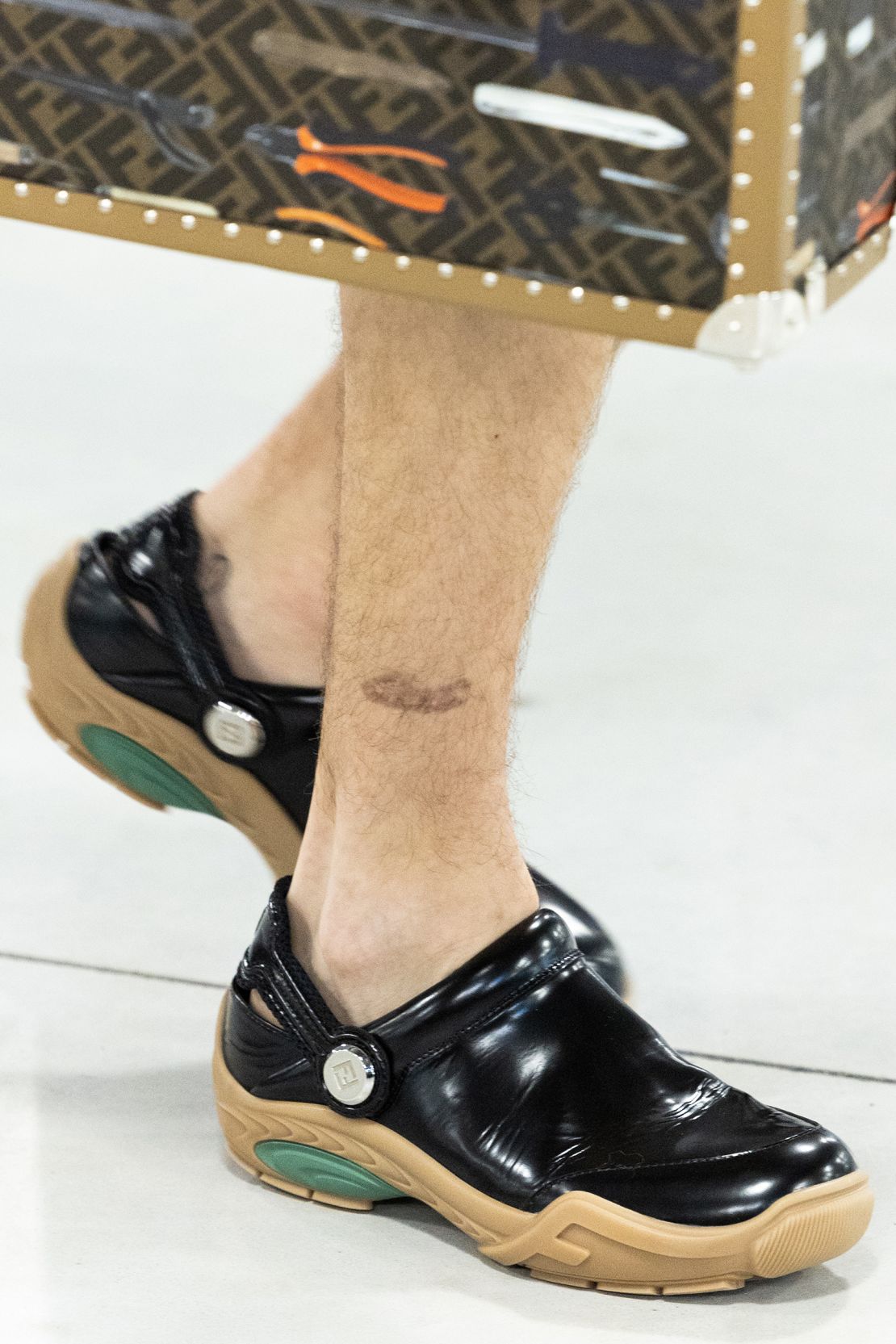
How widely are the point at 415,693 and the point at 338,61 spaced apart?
1.08 feet

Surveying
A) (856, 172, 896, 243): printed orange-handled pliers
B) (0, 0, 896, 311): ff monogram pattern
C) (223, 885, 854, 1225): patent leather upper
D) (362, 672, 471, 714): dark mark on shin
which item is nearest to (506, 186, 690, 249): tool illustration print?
(0, 0, 896, 311): ff monogram pattern

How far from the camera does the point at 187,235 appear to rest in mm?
886

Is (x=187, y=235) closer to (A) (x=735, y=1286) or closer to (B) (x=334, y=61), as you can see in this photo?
(B) (x=334, y=61)

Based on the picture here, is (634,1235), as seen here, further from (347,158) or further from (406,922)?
(347,158)

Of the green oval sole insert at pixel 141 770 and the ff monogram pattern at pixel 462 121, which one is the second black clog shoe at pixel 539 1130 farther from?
the ff monogram pattern at pixel 462 121

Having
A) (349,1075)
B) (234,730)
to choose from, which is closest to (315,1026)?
(349,1075)

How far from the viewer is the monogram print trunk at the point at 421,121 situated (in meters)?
0.78

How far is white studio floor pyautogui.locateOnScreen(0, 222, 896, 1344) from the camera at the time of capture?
0.98m

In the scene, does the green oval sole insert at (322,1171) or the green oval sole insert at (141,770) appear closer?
the green oval sole insert at (322,1171)

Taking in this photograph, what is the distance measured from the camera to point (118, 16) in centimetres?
87

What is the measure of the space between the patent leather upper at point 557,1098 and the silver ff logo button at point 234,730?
8.1 inches

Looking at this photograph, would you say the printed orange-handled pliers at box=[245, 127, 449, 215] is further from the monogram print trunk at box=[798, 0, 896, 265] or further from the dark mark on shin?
the dark mark on shin

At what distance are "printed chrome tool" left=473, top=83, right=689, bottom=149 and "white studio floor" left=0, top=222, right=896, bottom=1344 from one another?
0.47 meters

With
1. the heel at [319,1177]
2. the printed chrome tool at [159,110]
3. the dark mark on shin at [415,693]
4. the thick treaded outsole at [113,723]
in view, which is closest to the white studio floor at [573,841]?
the heel at [319,1177]
